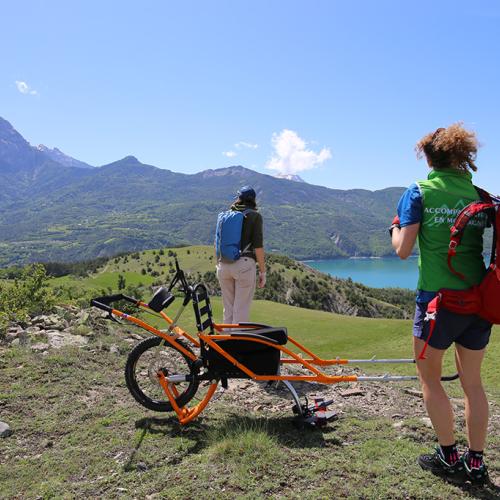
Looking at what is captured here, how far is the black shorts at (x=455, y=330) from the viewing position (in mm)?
2773

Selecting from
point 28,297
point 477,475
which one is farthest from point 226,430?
point 28,297

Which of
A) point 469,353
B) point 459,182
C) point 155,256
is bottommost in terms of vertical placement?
point 155,256

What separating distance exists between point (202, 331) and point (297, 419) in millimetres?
1143

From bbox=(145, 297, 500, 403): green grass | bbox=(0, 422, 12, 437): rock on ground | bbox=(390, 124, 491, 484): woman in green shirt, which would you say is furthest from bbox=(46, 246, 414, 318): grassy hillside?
bbox=(390, 124, 491, 484): woman in green shirt

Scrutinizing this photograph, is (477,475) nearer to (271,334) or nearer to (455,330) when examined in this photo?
(455,330)

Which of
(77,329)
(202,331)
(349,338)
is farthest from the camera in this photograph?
(349,338)

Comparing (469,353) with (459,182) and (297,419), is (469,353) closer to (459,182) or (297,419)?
(459,182)

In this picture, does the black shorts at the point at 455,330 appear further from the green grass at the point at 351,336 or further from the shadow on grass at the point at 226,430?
the green grass at the point at 351,336

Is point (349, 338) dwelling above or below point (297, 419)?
below

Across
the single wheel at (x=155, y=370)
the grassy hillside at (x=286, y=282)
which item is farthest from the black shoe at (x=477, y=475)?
the grassy hillside at (x=286, y=282)

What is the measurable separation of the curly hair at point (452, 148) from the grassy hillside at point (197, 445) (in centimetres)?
211

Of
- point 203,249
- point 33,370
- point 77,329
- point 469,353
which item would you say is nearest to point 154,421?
point 33,370

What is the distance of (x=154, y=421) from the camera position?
4.16m

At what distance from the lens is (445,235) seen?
9.30ft
